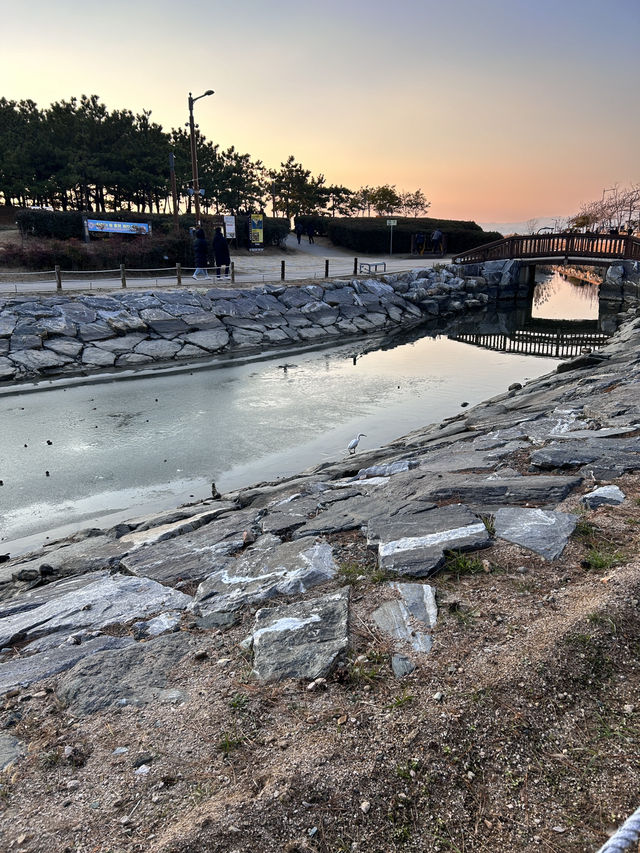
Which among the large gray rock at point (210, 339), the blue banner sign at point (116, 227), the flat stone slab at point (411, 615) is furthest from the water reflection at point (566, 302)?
the flat stone slab at point (411, 615)

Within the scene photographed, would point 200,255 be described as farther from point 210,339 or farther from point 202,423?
point 202,423

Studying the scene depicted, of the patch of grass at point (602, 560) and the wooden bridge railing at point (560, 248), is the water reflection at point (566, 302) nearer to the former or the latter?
the wooden bridge railing at point (560, 248)

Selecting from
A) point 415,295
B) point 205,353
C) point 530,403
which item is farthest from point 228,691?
point 415,295

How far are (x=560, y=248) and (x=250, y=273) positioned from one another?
16.7m

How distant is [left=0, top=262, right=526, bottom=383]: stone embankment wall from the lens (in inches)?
589

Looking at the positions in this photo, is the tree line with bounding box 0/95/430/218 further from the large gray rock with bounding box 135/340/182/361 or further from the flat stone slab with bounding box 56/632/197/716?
the flat stone slab with bounding box 56/632/197/716

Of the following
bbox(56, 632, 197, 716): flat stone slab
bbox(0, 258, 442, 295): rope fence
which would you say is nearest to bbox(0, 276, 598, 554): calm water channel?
bbox(56, 632, 197, 716): flat stone slab

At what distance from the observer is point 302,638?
3.12m

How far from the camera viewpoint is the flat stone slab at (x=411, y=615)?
118 inches

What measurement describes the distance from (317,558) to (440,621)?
117 centimetres

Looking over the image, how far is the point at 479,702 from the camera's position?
8.12ft

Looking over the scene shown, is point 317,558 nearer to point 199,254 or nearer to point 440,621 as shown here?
point 440,621

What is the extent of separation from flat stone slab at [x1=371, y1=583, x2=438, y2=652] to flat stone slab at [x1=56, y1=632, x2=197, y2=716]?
1.14 meters

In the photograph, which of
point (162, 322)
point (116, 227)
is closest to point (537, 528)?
point (162, 322)
